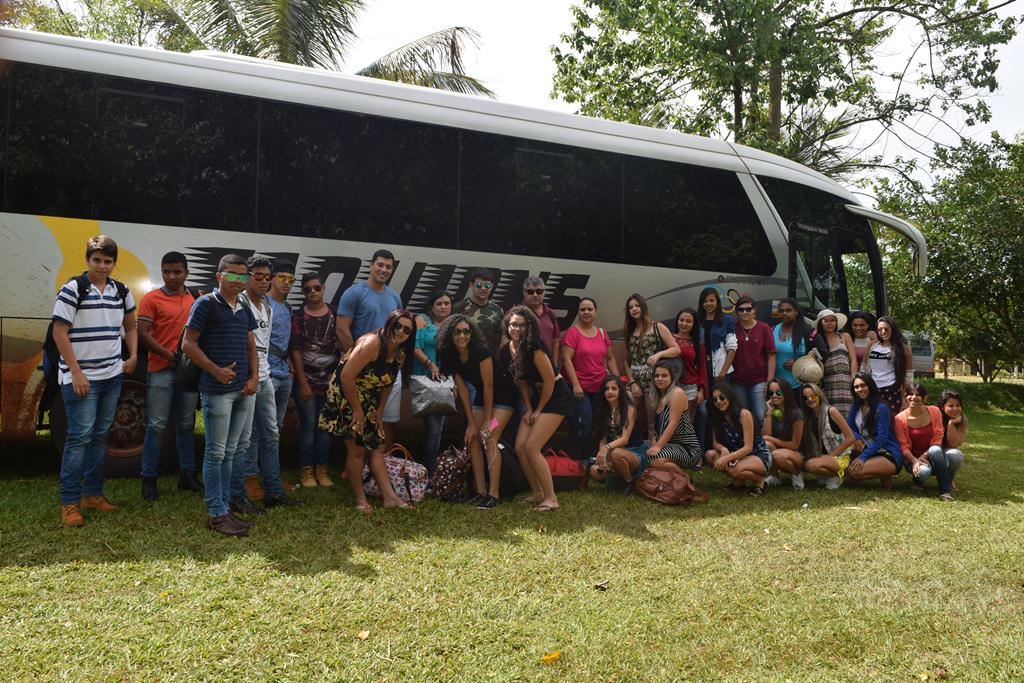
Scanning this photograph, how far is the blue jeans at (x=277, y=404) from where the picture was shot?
6.01 m

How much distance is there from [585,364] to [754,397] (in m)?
Result: 1.87

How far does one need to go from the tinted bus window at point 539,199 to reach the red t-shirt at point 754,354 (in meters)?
1.59

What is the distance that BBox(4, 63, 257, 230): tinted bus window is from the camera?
6078 millimetres

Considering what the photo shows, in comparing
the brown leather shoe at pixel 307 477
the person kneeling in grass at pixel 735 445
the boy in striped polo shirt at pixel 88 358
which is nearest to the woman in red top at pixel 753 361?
the person kneeling in grass at pixel 735 445

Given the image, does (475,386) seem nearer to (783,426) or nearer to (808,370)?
(783,426)

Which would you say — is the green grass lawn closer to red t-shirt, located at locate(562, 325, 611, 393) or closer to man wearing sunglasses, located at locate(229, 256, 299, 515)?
man wearing sunglasses, located at locate(229, 256, 299, 515)

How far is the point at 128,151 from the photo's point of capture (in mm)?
6297

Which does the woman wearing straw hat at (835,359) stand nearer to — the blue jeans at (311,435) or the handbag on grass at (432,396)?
the handbag on grass at (432,396)

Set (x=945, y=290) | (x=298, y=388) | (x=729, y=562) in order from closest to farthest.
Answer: (x=729, y=562) → (x=298, y=388) → (x=945, y=290)

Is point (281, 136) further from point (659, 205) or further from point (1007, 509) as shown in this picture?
point (1007, 509)

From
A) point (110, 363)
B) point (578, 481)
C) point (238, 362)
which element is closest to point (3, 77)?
point (110, 363)

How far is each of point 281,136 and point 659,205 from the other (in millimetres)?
3999

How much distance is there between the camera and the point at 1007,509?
673 cm

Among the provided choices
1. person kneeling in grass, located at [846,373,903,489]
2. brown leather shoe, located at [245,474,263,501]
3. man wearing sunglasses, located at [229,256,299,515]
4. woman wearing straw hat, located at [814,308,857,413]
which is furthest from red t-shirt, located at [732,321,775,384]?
brown leather shoe, located at [245,474,263,501]
